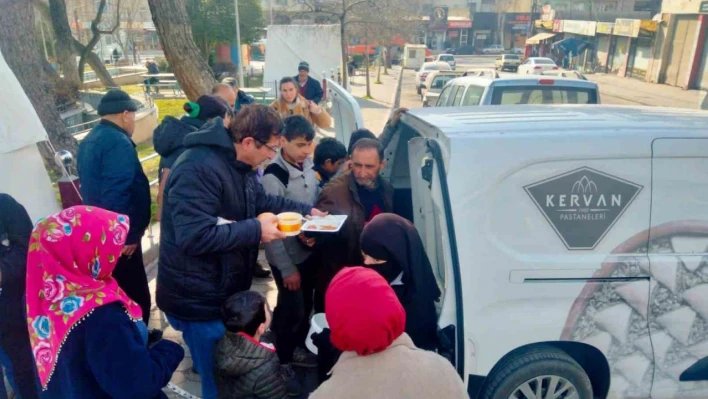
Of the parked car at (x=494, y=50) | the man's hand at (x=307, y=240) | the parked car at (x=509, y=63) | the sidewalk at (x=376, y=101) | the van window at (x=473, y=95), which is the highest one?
the van window at (x=473, y=95)

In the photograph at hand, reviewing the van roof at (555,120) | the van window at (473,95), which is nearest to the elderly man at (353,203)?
the van roof at (555,120)

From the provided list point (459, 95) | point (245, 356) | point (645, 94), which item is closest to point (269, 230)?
point (245, 356)

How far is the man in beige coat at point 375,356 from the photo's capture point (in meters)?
1.50

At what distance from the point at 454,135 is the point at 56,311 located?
187 centimetres

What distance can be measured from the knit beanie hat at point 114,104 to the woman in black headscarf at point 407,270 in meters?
2.17

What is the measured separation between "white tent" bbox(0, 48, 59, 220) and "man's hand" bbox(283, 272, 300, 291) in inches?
78.2

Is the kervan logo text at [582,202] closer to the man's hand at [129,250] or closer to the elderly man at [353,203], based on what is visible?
the elderly man at [353,203]

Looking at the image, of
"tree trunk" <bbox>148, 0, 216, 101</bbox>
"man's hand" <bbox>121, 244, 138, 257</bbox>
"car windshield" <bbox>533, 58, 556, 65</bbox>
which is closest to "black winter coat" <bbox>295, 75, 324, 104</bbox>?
"tree trunk" <bbox>148, 0, 216, 101</bbox>

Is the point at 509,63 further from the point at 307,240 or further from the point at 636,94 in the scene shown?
the point at 307,240

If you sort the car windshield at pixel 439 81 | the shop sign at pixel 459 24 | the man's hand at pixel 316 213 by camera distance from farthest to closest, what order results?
the shop sign at pixel 459 24, the car windshield at pixel 439 81, the man's hand at pixel 316 213

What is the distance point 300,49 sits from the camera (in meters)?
19.8

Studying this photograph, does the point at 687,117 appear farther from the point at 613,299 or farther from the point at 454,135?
the point at 454,135

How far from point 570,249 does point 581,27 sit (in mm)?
47651

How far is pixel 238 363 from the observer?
256cm
